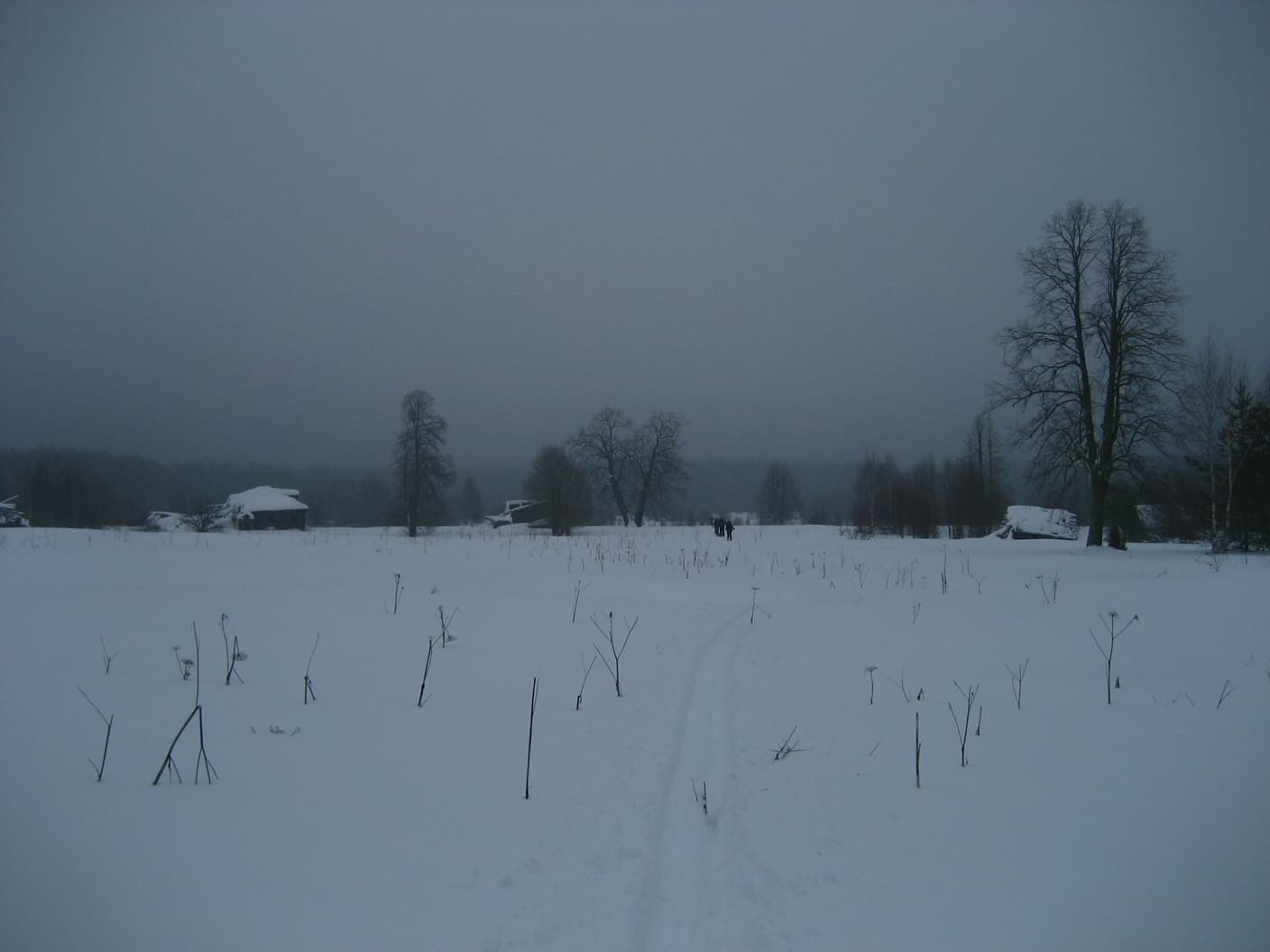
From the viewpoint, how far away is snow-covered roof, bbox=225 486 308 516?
4456cm

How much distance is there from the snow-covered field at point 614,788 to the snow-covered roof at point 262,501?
135 ft

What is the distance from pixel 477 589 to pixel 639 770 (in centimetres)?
733

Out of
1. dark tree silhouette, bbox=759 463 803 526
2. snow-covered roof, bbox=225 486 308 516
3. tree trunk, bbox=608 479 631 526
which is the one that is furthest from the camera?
dark tree silhouette, bbox=759 463 803 526

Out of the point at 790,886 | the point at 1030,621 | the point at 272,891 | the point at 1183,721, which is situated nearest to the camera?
the point at 272,891

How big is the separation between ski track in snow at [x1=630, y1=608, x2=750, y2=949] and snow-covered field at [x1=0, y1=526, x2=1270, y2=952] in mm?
17

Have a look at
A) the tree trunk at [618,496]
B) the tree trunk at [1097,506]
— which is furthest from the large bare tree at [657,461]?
the tree trunk at [1097,506]

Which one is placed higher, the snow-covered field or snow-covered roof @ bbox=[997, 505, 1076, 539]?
snow-covered roof @ bbox=[997, 505, 1076, 539]

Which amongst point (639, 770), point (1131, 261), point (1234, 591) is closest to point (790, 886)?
point (639, 770)

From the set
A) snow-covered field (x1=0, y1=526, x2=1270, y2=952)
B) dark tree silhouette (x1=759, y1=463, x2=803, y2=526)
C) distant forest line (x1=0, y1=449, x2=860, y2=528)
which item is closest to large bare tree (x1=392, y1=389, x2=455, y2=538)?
distant forest line (x1=0, y1=449, x2=860, y2=528)

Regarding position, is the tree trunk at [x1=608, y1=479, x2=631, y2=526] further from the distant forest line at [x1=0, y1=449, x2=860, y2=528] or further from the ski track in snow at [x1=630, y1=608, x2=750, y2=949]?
the ski track in snow at [x1=630, y1=608, x2=750, y2=949]

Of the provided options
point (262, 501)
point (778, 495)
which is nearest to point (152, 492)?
point (262, 501)

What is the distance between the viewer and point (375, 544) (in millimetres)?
18062

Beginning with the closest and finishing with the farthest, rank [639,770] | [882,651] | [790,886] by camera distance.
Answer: [790,886]
[639,770]
[882,651]

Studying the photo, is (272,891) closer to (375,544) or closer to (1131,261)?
(375,544)
